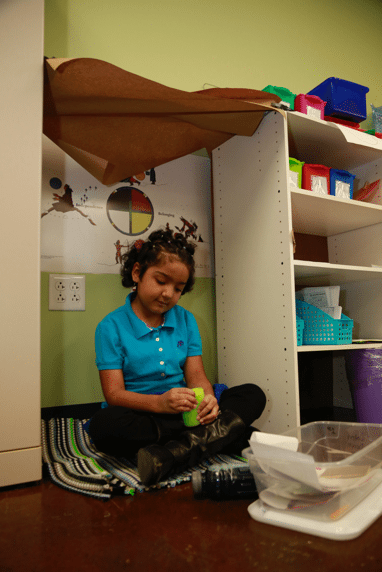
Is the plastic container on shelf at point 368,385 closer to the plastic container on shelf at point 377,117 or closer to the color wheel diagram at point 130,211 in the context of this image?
the color wheel diagram at point 130,211

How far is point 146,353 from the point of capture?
1.12 meters

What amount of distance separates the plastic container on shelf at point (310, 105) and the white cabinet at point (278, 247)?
0.05 metres

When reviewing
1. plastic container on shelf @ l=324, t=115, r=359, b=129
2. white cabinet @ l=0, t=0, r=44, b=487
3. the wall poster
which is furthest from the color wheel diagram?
plastic container on shelf @ l=324, t=115, r=359, b=129

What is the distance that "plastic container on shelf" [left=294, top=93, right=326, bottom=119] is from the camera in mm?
1302

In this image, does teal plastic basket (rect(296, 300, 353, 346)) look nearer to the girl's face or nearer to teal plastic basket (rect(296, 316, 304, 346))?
teal plastic basket (rect(296, 316, 304, 346))

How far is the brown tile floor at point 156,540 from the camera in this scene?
0.56m

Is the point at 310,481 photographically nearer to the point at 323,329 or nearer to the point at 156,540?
the point at 156,540

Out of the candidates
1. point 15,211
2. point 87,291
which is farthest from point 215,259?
point 15,211

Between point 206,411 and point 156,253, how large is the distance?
18.9 inches

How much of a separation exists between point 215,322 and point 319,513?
90cm

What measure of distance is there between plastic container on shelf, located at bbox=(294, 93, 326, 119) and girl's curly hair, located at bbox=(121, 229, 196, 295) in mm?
610

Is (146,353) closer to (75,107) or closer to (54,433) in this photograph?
(54,433)

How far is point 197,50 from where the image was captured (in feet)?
5.24

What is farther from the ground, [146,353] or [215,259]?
[215,259]
